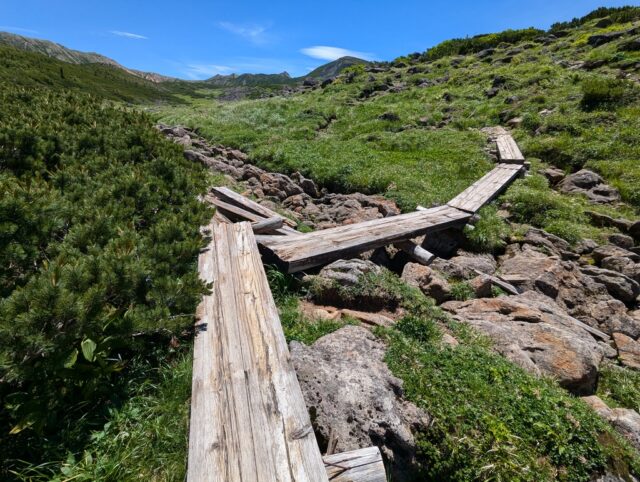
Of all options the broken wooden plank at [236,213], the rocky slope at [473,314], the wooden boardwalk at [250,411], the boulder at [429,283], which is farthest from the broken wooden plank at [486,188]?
the wooden boardwalk at [250,411]

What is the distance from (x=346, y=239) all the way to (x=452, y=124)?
14.9 meters

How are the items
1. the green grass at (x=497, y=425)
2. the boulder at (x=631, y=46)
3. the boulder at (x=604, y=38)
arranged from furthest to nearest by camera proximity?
the boulder at (x=604, y=38) → the boulder at (x=631, y=46) → the green grass at (x=497, y=425)

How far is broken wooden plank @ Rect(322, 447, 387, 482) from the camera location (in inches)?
104

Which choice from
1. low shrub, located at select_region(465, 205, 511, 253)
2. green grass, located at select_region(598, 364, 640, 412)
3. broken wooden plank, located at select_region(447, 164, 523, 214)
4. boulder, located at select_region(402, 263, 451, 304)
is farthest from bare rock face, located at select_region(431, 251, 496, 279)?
green grass, located at select_region(598, 364, 640, 412)

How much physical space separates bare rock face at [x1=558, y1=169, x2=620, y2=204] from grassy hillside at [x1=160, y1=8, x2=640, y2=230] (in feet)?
1.22

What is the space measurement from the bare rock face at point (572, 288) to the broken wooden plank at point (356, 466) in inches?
239

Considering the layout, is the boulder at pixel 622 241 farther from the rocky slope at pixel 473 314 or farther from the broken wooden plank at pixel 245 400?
the broken wooden plank at pixel 245 400

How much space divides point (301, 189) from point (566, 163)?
34.4 ft

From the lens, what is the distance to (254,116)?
891 inches

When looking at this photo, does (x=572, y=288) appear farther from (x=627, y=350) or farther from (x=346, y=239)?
(x=346, y=239)

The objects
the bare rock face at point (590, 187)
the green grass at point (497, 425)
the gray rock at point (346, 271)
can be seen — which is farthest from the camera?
the bare rock face at point (590, 187)

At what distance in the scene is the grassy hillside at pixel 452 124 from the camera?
12.8 meters

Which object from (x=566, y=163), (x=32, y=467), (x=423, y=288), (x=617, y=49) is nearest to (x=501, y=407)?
(x=423, y=288)

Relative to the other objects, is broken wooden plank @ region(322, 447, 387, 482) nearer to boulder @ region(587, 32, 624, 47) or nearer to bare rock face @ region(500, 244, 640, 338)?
bare rock face @ region(500, 244, 640, 338)
